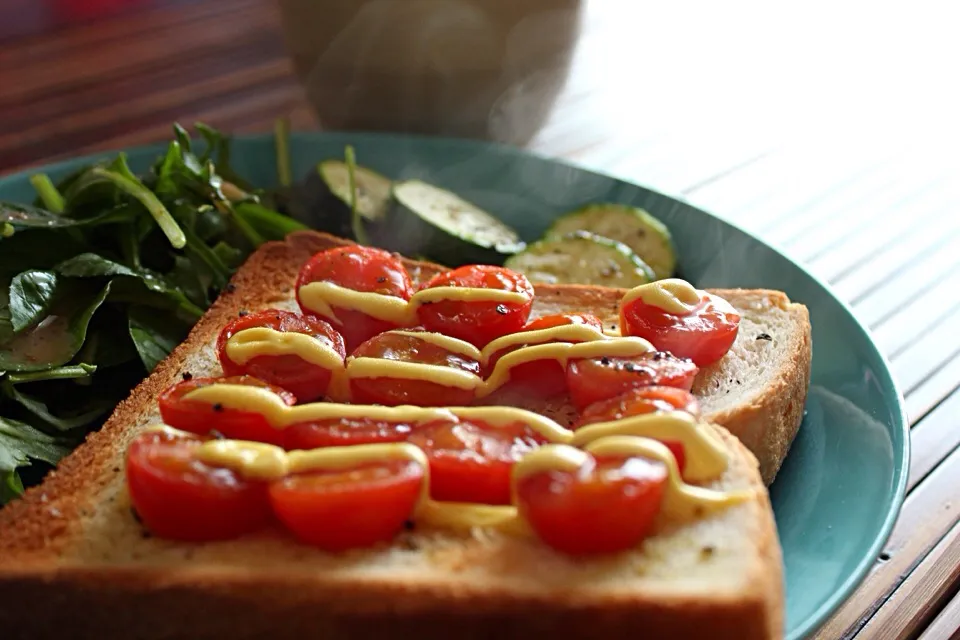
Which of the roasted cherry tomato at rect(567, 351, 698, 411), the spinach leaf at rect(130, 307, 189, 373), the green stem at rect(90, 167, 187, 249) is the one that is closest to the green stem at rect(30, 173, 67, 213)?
the green stem at rect(90, 167, 187, 249)

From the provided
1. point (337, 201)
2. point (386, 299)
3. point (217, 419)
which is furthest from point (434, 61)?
point (217, 419)

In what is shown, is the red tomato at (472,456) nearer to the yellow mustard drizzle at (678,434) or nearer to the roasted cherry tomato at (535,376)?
the yellow mustard drizzle at (678,434)

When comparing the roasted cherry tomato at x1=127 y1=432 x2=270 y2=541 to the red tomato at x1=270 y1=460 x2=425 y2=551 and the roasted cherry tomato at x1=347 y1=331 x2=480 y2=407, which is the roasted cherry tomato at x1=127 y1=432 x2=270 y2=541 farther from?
the roasted cherry tomato at x1=347 y1=331 x2=480 y2=407

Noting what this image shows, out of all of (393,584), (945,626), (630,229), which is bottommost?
(945,626)

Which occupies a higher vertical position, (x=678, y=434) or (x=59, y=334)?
(x=678, y=434)

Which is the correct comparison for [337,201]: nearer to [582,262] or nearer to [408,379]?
[582,262]

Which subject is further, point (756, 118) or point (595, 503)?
point (756, 118)

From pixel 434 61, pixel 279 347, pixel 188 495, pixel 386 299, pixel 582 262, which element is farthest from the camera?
pixel 434 61
